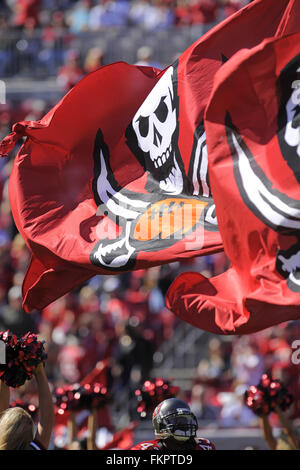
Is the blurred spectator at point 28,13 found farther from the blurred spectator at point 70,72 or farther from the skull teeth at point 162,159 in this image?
the skull teeth at point 162,159

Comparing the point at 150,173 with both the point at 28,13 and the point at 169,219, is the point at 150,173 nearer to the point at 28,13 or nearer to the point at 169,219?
the point at 169,219

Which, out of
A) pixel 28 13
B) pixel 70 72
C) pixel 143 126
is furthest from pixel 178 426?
pixel 28 13

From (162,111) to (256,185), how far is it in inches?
65.3

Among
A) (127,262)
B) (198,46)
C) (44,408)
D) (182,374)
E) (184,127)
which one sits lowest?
(182,374)

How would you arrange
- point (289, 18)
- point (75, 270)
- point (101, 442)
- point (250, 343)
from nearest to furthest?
point (289, 18) → point (75, 270) → point (101, 442) → point (250, 343)

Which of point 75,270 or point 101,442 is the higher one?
point 75,270

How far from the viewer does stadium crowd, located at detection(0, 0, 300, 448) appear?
1139 cm

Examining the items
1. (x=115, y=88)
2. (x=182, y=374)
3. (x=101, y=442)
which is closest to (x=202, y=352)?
(x=182, y=374)

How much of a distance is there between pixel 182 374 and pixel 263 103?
6.87m

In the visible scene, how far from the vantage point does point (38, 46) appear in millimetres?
17828

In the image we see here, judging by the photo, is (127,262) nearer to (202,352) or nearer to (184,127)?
(184,127)

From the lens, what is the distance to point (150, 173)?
7246 mm

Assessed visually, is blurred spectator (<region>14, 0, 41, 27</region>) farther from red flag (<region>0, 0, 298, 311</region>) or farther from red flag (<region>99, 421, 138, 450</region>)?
red flag (<region>0, 0, 298, 311</region>)

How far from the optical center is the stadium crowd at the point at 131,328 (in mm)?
11391
